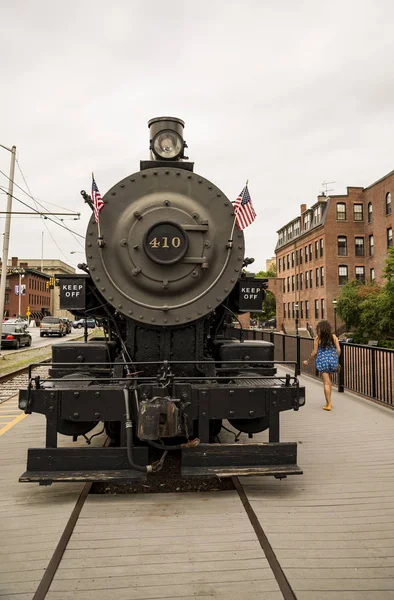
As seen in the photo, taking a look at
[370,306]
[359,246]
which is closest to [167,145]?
[370,306]

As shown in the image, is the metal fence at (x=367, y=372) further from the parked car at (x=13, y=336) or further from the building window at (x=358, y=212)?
the building window at (x=358, y=212)

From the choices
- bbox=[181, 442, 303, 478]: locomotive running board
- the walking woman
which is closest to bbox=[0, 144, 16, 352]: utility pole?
the walking woman

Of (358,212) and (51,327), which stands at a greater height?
(358,212)

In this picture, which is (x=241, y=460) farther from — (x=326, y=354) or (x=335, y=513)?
(x=326, y=354)

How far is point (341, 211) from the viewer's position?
134 feet

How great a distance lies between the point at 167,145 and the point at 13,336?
22363 mm

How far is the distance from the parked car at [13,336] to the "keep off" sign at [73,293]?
21558 mm

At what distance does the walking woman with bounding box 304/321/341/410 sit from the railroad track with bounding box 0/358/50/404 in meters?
6.40

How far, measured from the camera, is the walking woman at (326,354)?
7.99 meters

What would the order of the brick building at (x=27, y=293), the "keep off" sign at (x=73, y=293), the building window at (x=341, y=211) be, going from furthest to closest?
the brick building at (x=27, y=293)
the building window at (x=341, y=211)
the "keep off" sign at (x=73, y=293)

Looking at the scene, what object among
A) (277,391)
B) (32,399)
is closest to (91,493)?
(32,399)

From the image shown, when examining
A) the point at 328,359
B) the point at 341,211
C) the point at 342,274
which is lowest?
the point at 328,359

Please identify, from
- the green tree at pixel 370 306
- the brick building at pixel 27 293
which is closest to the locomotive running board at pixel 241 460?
the green tree at pixel 370 306

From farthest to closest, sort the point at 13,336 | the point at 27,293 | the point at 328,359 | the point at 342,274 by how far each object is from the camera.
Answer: the point at 27,293, the point at 342,274, the point at 13,336, the point at 328,359
